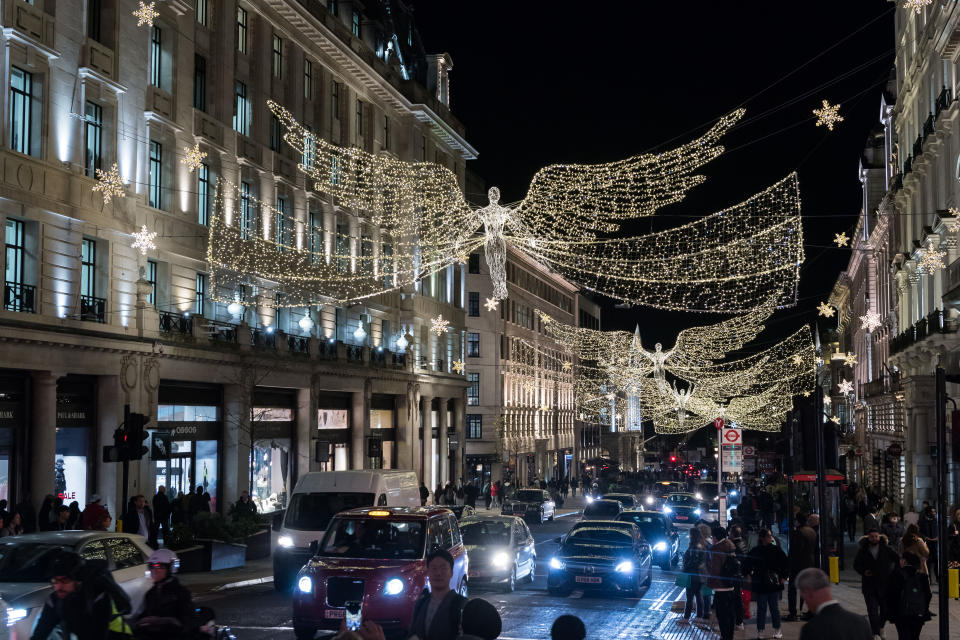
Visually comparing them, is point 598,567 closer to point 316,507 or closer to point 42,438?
point 316,507

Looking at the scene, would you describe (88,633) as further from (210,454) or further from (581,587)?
(210,454)

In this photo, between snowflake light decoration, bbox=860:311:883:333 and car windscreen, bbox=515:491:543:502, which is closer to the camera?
car windscreen, bbox=515:491:543:502

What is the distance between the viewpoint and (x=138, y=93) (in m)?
32.2

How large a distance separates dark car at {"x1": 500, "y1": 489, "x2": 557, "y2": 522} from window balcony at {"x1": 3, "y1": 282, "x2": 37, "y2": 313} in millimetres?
22921

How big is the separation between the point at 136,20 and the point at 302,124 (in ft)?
39.8

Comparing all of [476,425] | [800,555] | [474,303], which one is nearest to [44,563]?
[800,555]

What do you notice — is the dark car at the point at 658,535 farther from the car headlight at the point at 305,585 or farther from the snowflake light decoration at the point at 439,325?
the snowflake light decoration at the point at 439,325

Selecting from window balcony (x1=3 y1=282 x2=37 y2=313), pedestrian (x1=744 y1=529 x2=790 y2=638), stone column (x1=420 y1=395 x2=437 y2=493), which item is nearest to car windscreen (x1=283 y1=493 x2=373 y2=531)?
pedestrian (x1=744 y1=529 x2=790 y2=638)

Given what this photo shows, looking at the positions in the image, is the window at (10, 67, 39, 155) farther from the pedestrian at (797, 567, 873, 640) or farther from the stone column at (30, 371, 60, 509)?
the pedestrian at (797, 567, 873, 640)

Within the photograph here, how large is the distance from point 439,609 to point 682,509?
115 ft

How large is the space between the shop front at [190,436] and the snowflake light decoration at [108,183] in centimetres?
662

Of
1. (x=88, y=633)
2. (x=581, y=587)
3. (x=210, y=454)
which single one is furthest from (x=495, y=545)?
(x=210, y=454)

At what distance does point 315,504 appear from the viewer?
22.5 m

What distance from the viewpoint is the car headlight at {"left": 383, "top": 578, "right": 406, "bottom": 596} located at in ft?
47.7
